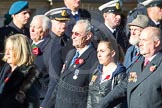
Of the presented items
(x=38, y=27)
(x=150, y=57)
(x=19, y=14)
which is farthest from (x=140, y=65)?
(x=19, y=14)

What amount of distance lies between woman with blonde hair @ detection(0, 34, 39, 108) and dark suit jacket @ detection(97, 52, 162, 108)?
0.76 meters

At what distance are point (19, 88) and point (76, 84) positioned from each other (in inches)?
41.9

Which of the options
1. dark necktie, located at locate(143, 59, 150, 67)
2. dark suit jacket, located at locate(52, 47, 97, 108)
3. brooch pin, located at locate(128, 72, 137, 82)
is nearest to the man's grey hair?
dark suit jacket, located at locate(52, 47, 97, 108)

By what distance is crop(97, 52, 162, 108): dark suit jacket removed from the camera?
6.76 metres

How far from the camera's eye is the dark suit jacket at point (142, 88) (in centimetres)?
676

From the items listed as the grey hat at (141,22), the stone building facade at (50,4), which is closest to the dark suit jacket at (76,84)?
the grey hat at (141,22)

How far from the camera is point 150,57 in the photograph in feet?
23.1

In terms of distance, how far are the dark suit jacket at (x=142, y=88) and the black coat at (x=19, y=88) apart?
76 centimetres

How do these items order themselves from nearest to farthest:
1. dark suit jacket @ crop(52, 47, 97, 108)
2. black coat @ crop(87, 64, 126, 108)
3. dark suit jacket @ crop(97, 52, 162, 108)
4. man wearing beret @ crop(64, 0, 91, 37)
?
1. dark suit jacket @ crop(97, 52, 162, 108)
2. black coat @ crop(87, 64, 126, 108)
3. dark suit jacket @ crop(52, 47, 97, 108)
4. man wearing beret @ crop(64, 0, 91, 37)

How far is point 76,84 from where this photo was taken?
7793mm

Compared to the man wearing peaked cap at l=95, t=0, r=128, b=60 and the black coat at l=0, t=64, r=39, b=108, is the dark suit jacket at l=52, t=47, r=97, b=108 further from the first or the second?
the man wearing peaked cap at l=95, t=0, r=128, b=60

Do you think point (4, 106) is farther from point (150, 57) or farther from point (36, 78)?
point (150, 57)

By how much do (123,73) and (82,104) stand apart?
0.66 meters

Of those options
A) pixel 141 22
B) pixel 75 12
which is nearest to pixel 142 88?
pixel 141 22
